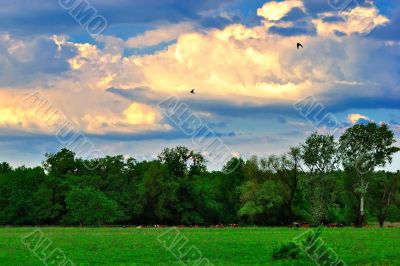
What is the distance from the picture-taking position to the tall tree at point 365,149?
91.4 meters

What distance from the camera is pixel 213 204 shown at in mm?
120312

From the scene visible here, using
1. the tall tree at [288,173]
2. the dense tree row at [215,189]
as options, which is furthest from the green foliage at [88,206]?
the tall tree at [288,173]

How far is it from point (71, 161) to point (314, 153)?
2055 inches

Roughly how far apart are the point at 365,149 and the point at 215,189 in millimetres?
41521

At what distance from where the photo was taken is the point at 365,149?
92.6m

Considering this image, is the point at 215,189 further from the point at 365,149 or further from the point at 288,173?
the point at 365,149

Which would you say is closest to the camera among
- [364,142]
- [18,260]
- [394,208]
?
[18,260]

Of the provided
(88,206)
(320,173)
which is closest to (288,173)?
(320,173)

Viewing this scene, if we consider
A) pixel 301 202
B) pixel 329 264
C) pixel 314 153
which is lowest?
pixel 329 264

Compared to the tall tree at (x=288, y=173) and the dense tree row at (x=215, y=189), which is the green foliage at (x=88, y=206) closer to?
the dense tree row at (x=215, y=189)

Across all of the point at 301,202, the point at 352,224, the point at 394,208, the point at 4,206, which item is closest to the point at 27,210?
the point at 4,206

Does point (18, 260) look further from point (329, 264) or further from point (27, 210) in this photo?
point (27, 210)

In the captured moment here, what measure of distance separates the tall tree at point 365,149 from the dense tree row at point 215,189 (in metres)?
0.14

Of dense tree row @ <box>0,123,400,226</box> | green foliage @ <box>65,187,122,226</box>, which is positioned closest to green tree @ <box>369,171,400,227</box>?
dense tree row @ <box>0,123,400,226</box>
